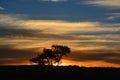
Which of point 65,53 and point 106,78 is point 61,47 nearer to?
point 65,53

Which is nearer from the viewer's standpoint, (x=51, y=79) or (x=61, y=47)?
(x=51, y=79)

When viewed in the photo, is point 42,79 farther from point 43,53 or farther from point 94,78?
point 43,53

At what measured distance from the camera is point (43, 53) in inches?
4380

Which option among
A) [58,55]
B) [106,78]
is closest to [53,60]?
[58,55]

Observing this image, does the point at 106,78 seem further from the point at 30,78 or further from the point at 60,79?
the point at 30,78

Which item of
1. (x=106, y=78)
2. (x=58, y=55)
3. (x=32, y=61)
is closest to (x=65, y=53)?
(x=58, y=55)

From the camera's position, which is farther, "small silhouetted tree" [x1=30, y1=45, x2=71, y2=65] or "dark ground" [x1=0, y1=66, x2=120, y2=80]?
"small silhouetted tree" [x1=30, y1=45, x2=71, y2=65]

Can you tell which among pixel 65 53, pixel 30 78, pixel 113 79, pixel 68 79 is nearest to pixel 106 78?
pixel 113 79

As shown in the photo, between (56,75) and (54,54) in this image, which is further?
(54,54)

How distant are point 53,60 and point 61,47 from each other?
406 centimetres

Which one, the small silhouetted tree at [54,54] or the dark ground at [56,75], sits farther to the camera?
the small silhouetted tree at [54,54]

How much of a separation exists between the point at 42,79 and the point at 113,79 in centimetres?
923

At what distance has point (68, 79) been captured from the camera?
56.5m

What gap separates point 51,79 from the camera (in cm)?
5731
